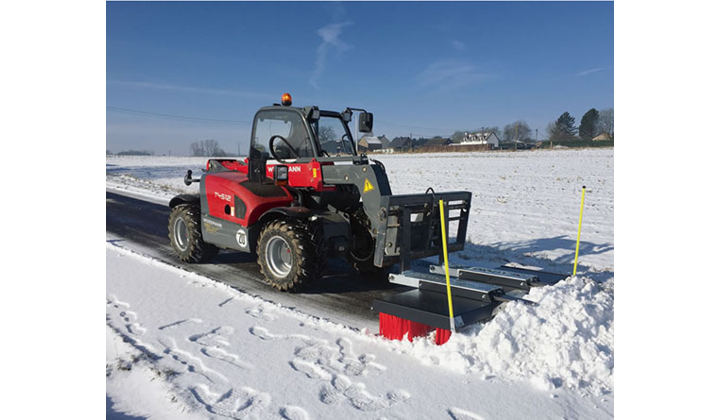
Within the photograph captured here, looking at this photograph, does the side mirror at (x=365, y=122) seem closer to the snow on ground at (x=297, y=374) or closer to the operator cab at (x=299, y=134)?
the operator cab at (x=299, y=134)

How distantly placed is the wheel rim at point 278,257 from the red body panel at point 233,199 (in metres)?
0.51

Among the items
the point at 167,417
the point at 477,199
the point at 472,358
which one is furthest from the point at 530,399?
the point at 477,199

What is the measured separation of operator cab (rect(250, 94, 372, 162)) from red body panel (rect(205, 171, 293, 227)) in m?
0.54

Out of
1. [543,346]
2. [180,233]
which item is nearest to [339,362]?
[543,346]

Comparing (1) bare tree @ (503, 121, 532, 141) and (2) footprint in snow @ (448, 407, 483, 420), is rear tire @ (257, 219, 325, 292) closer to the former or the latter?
(2) footprint in snow @ (448, 407, 483, 420)

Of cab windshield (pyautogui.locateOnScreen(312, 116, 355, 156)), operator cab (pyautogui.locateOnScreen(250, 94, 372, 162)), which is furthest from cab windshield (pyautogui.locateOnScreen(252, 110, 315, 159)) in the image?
cab windshield (pyautogui.locateOnScreen(312, 116, 355, 156))

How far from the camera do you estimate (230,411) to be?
10.6 feet

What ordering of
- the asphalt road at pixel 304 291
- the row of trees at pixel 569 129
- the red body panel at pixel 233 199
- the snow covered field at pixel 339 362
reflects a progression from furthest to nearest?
the row of trees at pixel 569 129
the red body panel at pixel 233 199
the asphalt road at pixel 304 291
the snow covered field at pixel 339 362

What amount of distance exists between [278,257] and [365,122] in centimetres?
212

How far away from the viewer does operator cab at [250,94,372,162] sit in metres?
6.28

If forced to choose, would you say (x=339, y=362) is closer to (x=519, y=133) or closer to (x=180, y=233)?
(x=180, y=233)

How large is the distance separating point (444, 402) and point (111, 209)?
1227 cm

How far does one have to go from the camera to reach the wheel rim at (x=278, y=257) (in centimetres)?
599

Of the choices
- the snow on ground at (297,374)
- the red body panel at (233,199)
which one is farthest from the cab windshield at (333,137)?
the snow on ground at (297,374)
